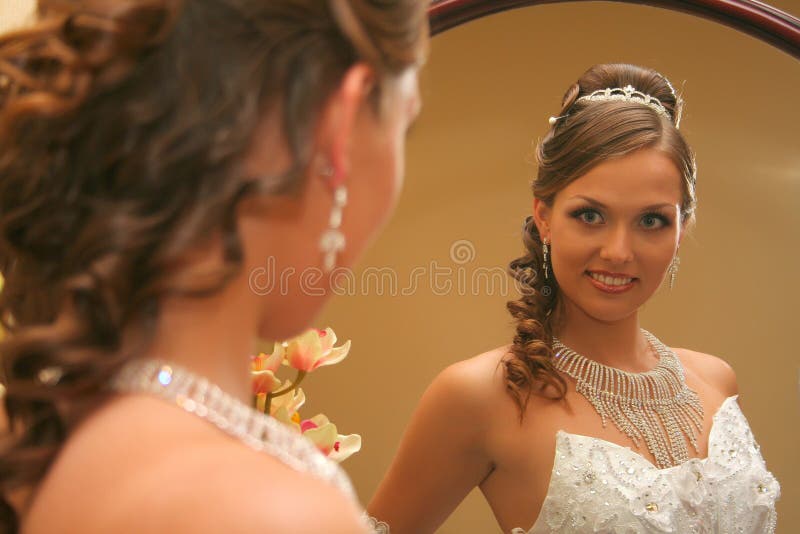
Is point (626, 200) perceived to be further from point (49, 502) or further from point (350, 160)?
point (49, 502)

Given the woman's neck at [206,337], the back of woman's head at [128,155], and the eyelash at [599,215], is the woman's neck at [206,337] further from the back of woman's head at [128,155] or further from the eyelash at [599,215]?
the eyelash at [599,215]

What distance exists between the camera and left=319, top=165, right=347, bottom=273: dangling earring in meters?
0.57

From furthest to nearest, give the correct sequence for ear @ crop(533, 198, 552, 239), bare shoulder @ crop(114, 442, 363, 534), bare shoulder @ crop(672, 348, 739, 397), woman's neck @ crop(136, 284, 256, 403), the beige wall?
the beige wall < bare shoulder @ crop(672, 348, 739, 397) < ear @ crop(533, 198, 552, 239) < woman's neck @ crop(136, 284, 256, 403) < bare shoulder @ crop(114, 442, 363, 534)

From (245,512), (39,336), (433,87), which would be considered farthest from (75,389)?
(433,87)

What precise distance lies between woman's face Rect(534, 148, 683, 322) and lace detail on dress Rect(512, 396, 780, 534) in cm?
20

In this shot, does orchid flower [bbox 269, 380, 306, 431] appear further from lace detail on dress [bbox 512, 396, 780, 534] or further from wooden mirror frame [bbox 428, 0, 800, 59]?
wooden mirror frame [bbox 428, 0, 800, 59]

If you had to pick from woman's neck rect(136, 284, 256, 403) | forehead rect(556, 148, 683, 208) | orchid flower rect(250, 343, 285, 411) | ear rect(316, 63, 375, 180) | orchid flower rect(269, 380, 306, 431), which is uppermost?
ear rect(316, 63, 375, 180)

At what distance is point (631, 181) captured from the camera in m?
1.22

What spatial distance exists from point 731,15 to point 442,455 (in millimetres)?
785

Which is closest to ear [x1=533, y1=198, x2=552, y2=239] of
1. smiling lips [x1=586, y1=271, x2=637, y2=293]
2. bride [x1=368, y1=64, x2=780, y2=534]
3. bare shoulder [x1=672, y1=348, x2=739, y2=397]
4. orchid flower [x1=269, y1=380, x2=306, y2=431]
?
bride [x1=368, y1=64, x2=780, y2=534]

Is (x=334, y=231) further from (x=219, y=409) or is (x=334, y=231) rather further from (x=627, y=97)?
(x=627, y=97)

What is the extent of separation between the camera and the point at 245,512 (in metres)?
0.44

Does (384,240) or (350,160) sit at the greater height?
(350,160)

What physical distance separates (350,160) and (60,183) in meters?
0.18
